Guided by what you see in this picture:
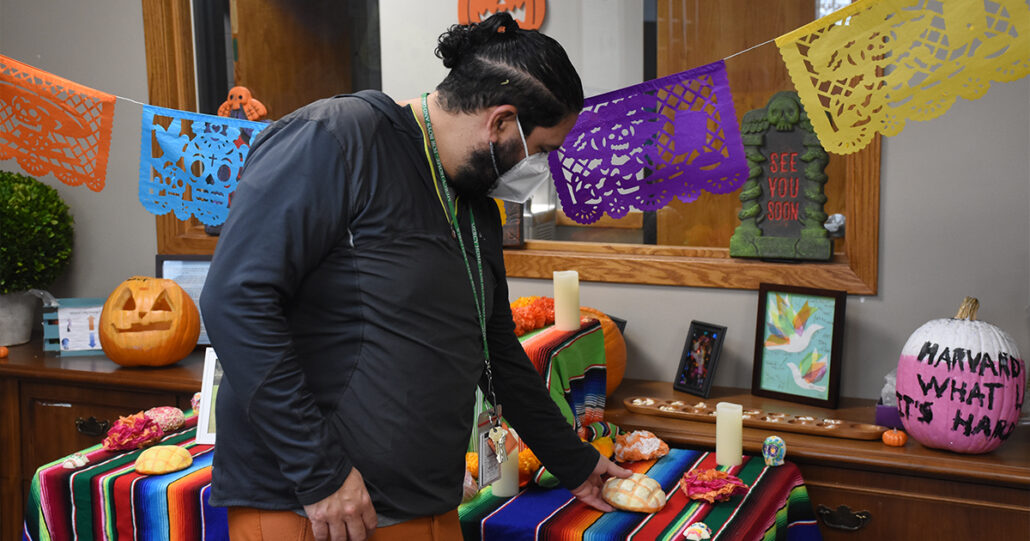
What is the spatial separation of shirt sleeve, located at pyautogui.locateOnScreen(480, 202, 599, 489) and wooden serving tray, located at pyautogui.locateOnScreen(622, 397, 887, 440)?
0.69m

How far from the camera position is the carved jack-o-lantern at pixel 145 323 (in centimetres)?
269

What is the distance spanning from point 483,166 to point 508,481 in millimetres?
773

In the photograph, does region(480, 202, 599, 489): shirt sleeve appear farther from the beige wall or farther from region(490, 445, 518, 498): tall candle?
the beige wall

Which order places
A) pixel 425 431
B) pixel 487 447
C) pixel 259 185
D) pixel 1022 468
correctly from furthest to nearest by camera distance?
pixel 1022 468
pixel 487 447
pixel 425 431
pixel 259 185

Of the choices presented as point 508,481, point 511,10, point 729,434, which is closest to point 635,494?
point 508,481

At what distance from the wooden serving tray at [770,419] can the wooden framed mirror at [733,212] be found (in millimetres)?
383

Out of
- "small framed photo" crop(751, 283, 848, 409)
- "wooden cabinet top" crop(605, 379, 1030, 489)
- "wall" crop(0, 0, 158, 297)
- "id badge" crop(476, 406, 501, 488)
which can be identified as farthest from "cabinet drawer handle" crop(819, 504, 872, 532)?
"wall" crop(0, 0, 158, 297)

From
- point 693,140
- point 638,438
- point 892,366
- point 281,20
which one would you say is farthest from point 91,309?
point 892,366

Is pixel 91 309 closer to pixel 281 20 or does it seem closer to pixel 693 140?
pixel 281 20

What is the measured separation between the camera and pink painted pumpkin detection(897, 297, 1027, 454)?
1932mm

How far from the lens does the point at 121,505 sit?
5.85 ft

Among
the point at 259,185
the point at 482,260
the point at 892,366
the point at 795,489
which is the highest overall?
the point at 259,185

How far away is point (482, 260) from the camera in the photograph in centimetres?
141

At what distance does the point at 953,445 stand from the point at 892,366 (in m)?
0.42
